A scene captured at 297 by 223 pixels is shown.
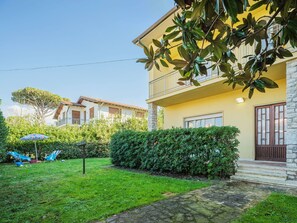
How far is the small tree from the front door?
31350mm

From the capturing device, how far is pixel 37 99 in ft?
105

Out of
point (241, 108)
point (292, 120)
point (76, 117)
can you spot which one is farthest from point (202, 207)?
point (76, 117)

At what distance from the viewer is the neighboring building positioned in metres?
24.5

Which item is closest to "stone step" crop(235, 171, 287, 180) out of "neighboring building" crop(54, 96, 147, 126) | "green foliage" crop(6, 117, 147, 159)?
"green foliage" crop(6, 117, 147, 159)

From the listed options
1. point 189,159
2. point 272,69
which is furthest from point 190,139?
point 272,69

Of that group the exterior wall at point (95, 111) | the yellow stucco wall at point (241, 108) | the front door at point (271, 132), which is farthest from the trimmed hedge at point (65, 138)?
the front door at point (271, 132)

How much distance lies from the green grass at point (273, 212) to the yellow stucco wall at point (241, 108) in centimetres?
457

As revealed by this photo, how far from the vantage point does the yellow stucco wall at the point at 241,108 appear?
784cm

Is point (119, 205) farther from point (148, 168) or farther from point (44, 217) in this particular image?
point (148, 168)

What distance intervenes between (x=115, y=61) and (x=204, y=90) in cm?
849

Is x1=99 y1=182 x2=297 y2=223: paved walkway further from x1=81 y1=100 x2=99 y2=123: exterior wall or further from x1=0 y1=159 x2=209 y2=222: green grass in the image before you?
x1=81 y1=100 x2=99 y2=123: exterior wall

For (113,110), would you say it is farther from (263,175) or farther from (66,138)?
(263,175)

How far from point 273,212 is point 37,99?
117ft

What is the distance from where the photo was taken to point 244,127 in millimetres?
8719
